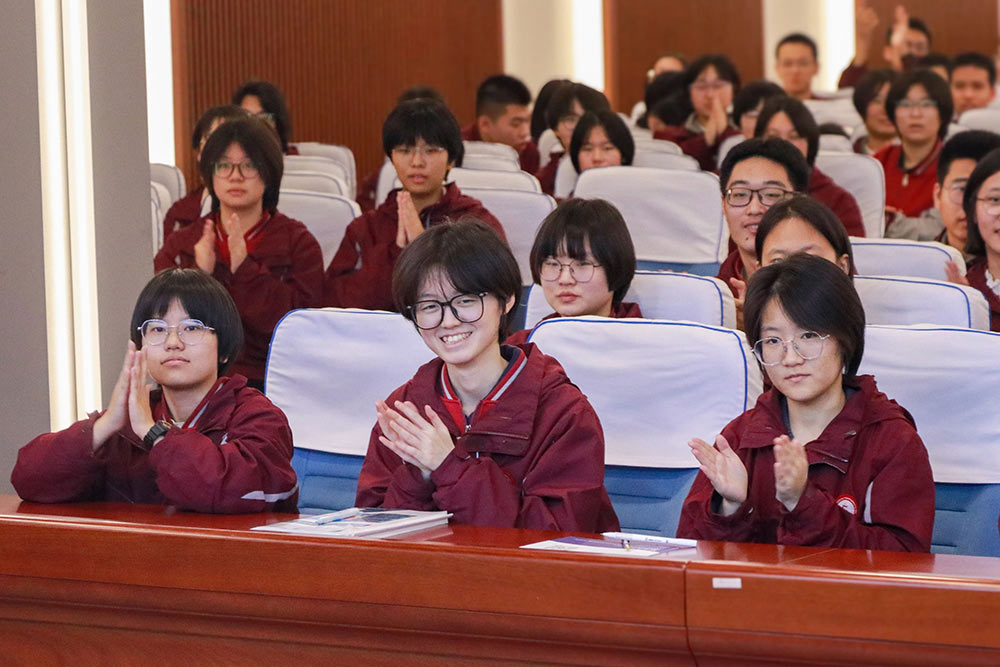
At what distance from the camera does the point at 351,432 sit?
10.3ft

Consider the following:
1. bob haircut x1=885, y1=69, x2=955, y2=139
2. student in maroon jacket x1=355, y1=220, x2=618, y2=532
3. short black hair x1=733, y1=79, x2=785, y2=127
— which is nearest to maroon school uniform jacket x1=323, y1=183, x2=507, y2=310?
student in maroon jacket x1=355, y1=220, x2=618, y2=532

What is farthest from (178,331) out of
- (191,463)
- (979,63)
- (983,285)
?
(979,63)

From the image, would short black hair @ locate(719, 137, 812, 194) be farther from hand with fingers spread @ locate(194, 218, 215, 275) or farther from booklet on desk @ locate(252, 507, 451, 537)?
booklet on desk @ locate(252, 507, 451, 537)

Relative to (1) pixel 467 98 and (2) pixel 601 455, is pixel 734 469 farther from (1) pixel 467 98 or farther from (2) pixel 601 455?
(1) pixel 467 98

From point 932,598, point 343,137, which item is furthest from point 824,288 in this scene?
point 343,137

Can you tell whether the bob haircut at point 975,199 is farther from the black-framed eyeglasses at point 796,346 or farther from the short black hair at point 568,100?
the short black hair at point 568,100

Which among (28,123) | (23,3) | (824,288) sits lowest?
(824,288)

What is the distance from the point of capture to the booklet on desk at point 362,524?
2.04 m

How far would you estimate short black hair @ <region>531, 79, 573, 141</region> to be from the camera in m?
7.44

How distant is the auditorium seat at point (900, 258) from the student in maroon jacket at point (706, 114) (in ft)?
12.1

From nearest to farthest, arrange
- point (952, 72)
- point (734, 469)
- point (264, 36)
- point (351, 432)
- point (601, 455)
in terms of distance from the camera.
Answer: point (734, 469)
point (601, 455)
point (351, 432)
point (264, 36)
point (952, 72)

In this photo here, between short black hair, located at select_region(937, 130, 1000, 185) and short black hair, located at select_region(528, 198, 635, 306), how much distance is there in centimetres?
188

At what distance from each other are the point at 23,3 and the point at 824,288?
1925 mm

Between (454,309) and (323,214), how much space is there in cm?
264
